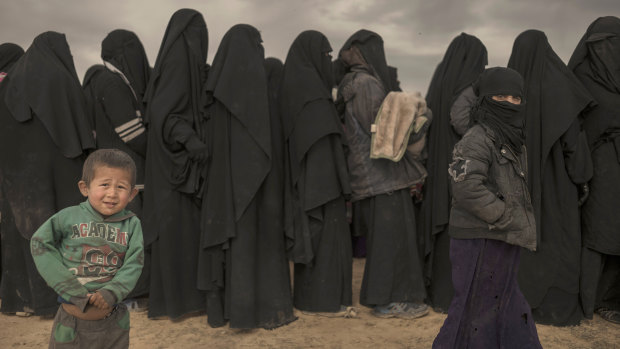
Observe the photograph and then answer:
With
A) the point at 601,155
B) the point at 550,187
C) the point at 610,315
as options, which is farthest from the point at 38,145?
the point at 610,315

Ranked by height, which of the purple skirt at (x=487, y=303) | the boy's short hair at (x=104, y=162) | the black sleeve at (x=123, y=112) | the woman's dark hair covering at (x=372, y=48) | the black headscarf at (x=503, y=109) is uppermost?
the woman's dark hair covering at (x=372, y=48)

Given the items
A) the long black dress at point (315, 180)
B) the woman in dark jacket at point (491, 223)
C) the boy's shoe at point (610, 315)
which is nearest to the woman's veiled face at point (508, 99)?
the woman in dark jacket at point (491, 223)

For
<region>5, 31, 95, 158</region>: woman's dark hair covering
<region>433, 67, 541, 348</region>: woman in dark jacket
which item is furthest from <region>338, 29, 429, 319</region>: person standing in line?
<region>5, 31, 95, 158</region>: woman's dark hair covering

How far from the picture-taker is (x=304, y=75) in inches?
167

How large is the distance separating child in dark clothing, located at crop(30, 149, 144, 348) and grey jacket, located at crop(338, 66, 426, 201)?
8.14 feet

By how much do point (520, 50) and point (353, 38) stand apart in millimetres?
1415

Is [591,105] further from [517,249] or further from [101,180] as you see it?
[101,180]

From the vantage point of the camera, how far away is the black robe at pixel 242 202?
13.0 feet

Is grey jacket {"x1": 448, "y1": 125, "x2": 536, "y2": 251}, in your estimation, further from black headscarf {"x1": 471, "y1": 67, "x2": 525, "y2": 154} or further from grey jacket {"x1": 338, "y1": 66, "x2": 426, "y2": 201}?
grey jacket {"x1": 338, "y1": 66, "x2": 426, "y2": 201}

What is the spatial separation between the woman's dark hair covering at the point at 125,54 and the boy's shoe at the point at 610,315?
451 cm

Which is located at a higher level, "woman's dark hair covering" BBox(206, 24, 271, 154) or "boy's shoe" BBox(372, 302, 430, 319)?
"woman's dark hair covering" BBox(206, 24, 271, 154)

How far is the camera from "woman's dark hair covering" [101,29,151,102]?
15.0ft

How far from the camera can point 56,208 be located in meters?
4.36

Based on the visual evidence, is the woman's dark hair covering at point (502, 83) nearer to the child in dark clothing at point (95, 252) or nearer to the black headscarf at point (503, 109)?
the black headscarf at point (503, 109)
